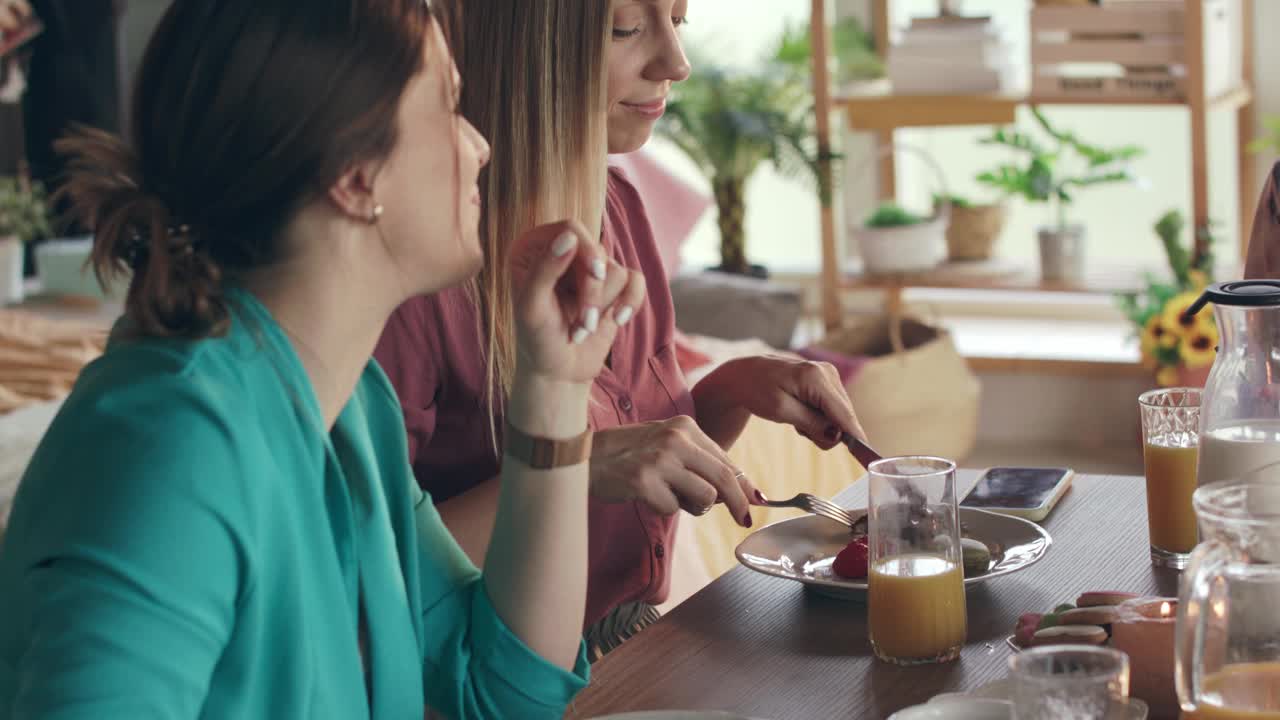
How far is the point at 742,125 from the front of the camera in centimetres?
398

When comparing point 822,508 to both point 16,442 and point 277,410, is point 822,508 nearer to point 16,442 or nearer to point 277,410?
point 277,410

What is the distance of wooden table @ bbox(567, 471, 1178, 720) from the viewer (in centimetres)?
108

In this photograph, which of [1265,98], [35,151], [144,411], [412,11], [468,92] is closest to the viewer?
[144,411]

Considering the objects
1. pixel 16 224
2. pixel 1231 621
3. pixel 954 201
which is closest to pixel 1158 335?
pixel 954 201

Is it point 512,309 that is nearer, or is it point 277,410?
point 277,410

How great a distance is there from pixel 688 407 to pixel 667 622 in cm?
53

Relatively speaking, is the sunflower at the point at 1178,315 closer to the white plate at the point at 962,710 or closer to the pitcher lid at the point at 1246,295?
the pitcher lid at the point at 1246,295

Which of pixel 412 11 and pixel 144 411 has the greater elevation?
pixel 412 11

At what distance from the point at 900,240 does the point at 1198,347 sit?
78 cm

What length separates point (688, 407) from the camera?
174cm

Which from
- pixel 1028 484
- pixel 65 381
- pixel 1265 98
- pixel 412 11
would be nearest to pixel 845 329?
pixel 1265 98

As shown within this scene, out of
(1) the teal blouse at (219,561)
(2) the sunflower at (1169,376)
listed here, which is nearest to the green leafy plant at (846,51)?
(2) the sunflower at (1169,376)

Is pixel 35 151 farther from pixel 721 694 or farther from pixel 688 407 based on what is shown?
pixel 721 694

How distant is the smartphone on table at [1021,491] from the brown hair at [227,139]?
76 centimetres
